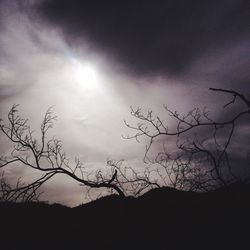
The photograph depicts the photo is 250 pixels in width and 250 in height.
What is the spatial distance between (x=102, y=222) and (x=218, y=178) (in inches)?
166

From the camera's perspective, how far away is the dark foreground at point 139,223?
865 centimetres

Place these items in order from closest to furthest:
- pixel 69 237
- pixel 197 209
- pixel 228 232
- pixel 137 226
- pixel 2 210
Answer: pixel 228 232 → pixel 197 209 → pixel 137 226 → pixel 69 237 → pixel 2 210

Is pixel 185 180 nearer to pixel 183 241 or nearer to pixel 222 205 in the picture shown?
pixel 222 205

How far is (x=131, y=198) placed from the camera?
40.6 feet

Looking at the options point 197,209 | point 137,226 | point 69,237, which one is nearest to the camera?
point 197,209

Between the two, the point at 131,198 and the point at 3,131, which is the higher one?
the point at 3,131

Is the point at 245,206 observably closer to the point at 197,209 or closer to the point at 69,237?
the point at 197,209

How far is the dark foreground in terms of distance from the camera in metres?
8.65

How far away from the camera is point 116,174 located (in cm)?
1183

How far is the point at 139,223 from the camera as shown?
412 inches

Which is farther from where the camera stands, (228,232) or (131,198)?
(131,198)

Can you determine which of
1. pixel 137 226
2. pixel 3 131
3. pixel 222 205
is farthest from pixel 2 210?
pixel 222 205

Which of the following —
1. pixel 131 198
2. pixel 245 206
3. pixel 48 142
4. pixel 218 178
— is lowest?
pixel 245 206

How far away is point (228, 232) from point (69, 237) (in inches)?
198
